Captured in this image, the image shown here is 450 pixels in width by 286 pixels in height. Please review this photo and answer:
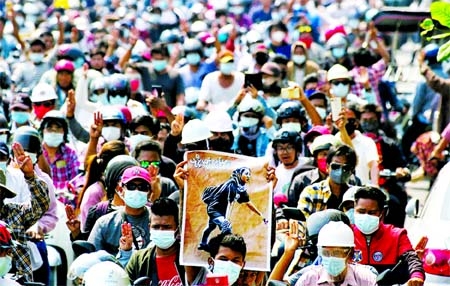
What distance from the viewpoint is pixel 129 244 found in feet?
43.2

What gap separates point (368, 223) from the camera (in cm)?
1320

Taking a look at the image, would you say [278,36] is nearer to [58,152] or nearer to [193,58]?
[193,58]

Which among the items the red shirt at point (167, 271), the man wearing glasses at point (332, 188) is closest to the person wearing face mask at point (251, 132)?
the man wearing glasses at point (332, 188)

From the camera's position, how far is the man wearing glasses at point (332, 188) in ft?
48.5

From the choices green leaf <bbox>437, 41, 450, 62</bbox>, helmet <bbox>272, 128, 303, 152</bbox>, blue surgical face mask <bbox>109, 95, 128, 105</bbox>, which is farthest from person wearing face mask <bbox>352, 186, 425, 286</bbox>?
blue surgical face mask <bbox>109, 95, 128, 105</bbox>

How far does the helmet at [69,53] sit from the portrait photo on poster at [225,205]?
10.9 meters

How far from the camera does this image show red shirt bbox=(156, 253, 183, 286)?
498 inches

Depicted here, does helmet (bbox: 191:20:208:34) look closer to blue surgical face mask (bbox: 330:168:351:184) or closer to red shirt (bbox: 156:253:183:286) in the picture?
blue surgical face mask (bbox: 330:168:351:184)

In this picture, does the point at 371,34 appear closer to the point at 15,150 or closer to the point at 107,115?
the point at 107,115

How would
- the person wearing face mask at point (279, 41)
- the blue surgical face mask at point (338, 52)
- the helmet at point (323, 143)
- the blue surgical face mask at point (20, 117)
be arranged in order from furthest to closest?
the person wearing face mask at point (279, 41) → the blue surgical face mask at point (338, 52) → the blue surgical face mask at point (20, 117) → the helmet at point (323, 143)

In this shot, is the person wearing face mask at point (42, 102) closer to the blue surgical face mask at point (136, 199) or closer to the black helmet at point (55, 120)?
the black helmet at point (55, 120)

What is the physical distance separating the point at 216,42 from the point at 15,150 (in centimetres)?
1321

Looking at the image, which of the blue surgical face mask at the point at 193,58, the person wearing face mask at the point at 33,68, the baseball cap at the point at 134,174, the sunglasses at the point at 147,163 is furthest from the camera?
the person wearing face mask at the point at 33,68

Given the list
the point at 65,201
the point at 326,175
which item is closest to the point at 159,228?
the point at 326,175
